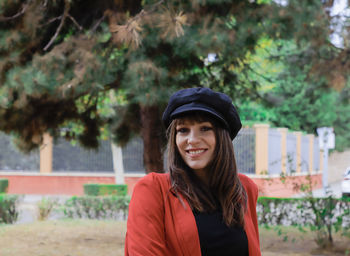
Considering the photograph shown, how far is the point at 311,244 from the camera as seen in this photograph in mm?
8070

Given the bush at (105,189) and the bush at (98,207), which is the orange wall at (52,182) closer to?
the bush at (105,189)

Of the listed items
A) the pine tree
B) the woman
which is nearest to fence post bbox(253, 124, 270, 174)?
the pine tree

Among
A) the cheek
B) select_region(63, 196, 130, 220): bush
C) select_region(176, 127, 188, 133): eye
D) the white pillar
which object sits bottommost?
select_region(63, 196, 130, 220): bush

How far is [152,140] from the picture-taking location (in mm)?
7750

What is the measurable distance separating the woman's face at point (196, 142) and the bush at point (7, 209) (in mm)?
9342

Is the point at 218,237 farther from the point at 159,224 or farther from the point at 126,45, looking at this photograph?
the point at 126,45

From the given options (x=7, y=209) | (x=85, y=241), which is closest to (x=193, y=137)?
(x=85, y=241)

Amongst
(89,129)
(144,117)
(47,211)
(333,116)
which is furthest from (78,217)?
(333,116)

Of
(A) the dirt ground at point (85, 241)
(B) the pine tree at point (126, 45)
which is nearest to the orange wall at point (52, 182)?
(A) the dirt ground at point (85, 241)

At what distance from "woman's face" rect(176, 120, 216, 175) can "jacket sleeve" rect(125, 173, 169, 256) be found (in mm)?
199

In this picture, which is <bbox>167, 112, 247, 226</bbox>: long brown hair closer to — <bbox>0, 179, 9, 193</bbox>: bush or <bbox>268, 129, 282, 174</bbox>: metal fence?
<bbox>268, 129, 282, 174</bbox>: metal fence

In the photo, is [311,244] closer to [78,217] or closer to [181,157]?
[78,217]

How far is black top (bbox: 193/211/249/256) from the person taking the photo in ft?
6.18

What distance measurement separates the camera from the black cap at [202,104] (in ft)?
6.36
